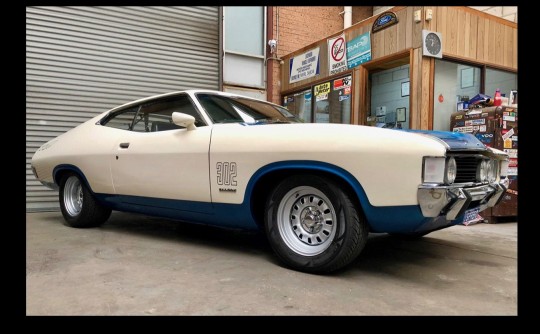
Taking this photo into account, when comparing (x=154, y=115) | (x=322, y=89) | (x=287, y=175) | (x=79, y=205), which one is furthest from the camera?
(x=322, y=89)

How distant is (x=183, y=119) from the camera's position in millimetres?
3369

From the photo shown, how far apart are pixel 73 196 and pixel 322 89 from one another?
491 centimetres

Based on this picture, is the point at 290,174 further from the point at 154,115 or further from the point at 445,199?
the point at 154,115

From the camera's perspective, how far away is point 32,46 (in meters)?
6.78

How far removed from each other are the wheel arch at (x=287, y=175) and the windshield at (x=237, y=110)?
660 mm

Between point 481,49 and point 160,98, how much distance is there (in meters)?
5.08

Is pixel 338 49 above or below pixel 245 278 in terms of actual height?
above

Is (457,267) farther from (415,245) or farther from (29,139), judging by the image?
(29,139)

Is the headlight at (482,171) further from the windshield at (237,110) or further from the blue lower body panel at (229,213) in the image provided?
the windshield at (237,110)

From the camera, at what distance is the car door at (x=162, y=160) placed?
3.37 meters

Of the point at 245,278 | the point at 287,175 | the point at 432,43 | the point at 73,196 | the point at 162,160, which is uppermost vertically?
the point at 432,43

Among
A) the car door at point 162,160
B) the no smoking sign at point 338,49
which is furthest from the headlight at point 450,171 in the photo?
the no smoking sign at point 338,49

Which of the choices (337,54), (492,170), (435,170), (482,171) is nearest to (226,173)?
(435,170)

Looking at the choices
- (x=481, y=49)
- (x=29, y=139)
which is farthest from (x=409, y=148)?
(x=29, y=139)
